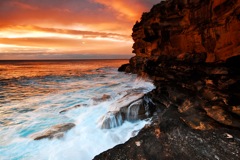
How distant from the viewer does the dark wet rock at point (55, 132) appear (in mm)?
7109

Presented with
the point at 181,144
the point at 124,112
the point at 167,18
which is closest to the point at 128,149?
the point at 181,144

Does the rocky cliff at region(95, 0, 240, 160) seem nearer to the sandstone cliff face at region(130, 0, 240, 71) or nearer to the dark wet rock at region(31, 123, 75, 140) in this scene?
the sandstone cliff face at region(130, 0, 240, 71)

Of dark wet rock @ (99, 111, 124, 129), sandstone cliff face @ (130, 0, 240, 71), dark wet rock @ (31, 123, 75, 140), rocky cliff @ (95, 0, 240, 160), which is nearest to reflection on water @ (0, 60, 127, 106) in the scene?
dark wet rock @ (31, 123, 75, 140)

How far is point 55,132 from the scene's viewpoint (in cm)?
739

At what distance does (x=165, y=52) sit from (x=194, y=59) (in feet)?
21.0

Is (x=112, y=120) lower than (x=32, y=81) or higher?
higher

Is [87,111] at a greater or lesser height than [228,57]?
lesser

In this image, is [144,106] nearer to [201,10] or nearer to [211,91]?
[211,91]

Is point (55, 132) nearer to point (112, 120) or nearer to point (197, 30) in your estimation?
point (112, 120)

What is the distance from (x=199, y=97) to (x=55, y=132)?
268 inches

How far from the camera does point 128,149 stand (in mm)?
5246

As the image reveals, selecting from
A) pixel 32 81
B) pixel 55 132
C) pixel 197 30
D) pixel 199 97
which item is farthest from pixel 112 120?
pixel 32 81

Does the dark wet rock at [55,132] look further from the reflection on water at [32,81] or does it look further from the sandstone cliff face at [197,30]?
the sandstone cliff face at [197,30]

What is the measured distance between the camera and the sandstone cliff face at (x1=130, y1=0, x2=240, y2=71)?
7480mm
